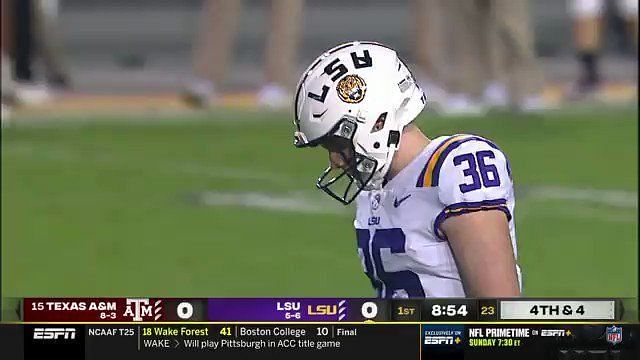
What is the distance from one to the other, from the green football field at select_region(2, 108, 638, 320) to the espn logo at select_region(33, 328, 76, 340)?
2419 mm

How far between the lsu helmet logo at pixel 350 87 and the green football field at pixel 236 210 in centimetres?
267

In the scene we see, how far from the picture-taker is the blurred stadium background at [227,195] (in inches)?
242

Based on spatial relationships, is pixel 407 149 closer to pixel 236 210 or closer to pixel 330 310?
pixel 330 310

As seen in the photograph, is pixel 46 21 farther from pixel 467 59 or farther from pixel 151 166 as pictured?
pixel 151 166

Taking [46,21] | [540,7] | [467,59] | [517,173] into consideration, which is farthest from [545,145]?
[540,7]

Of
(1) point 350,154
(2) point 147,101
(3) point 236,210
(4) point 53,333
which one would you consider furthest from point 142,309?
(2) point 147,101

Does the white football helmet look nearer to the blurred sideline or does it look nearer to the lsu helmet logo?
the lsu helmet logo

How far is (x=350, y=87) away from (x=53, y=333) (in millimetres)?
762

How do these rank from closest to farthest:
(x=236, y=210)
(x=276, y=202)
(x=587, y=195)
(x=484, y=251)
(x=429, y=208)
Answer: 1. (x=484, y=251)
2. (x=429, y=208)
3. (x=236, y=210)
4. (x=276, y=202)
5. (x=587, y=195)

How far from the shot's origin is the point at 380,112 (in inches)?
119

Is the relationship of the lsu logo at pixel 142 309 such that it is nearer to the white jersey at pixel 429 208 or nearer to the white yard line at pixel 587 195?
the white jersey at pixel 429 208

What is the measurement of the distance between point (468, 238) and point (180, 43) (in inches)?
633

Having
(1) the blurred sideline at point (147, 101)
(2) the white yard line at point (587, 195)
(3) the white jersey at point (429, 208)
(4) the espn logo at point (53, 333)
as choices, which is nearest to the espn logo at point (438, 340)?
(3) the white jersey at point (429, 208)

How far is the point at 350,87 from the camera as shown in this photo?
301 centimetres
